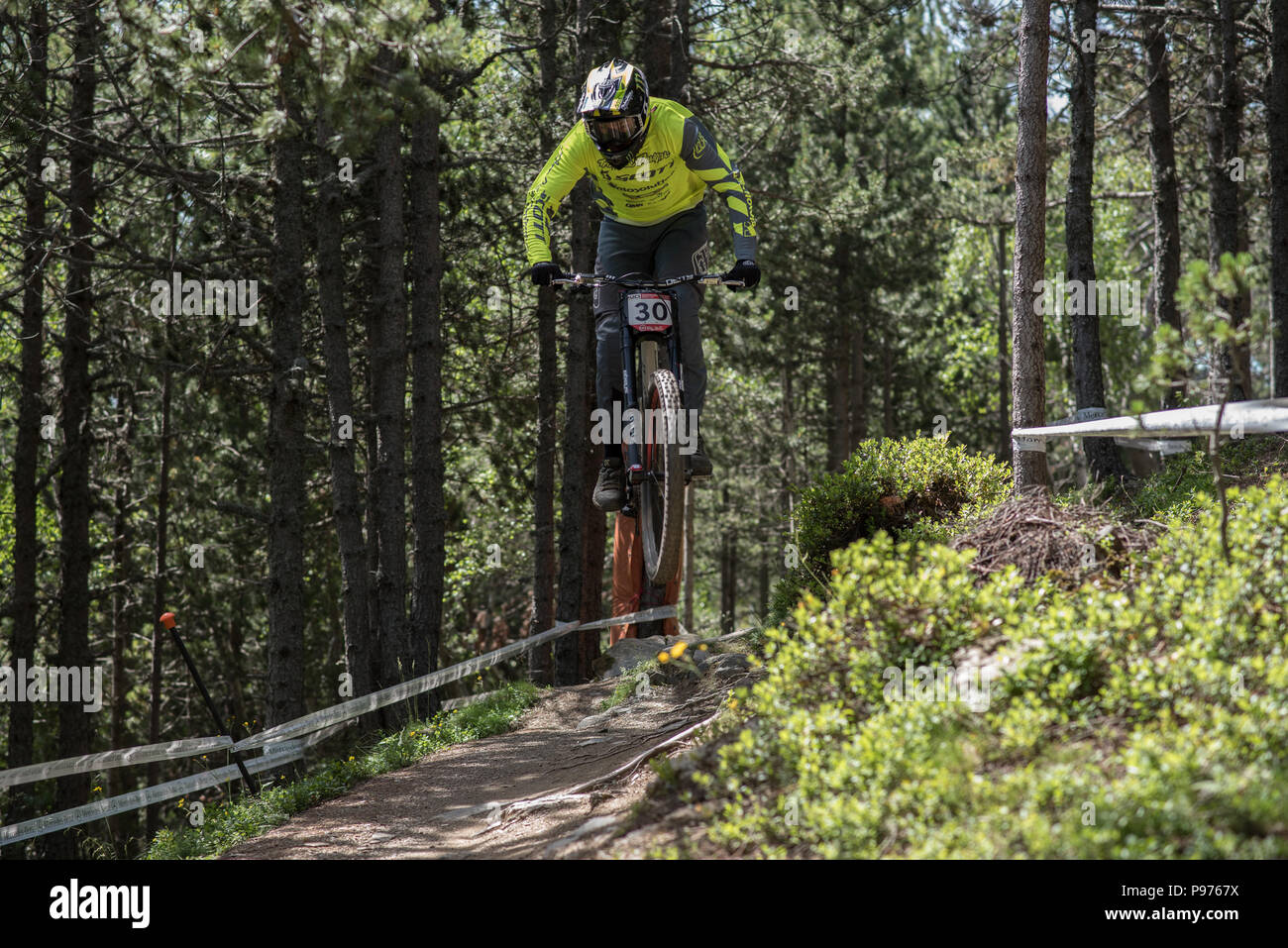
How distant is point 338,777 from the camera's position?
8109mm

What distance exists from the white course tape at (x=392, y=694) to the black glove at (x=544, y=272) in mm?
3676

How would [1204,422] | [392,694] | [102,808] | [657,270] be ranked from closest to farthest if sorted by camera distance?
[1204,422]
[102,808]
[657,270]
[392,694]

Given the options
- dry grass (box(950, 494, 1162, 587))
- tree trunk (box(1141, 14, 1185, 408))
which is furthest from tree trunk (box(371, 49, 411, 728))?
tree trunk (box(1141, 14, 1185, 408))

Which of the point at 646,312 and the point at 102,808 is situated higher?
the point at 646,312

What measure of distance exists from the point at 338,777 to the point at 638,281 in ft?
14.0

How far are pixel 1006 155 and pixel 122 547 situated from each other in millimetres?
17555

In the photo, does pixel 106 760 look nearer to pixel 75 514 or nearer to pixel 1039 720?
pixel 1039 720

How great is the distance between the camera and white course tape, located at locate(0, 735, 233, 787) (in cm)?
673

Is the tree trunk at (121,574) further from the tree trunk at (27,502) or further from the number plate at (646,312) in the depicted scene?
the number plate at (646,312)

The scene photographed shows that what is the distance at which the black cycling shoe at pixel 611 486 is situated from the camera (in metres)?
8.23

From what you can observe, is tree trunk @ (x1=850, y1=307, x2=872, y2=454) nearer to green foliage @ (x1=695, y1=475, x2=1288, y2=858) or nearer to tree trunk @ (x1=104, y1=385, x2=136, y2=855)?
tree trunk @ (x1=104, y1=385, x2=136, y2=855)

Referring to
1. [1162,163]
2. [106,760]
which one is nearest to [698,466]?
[106,760]
